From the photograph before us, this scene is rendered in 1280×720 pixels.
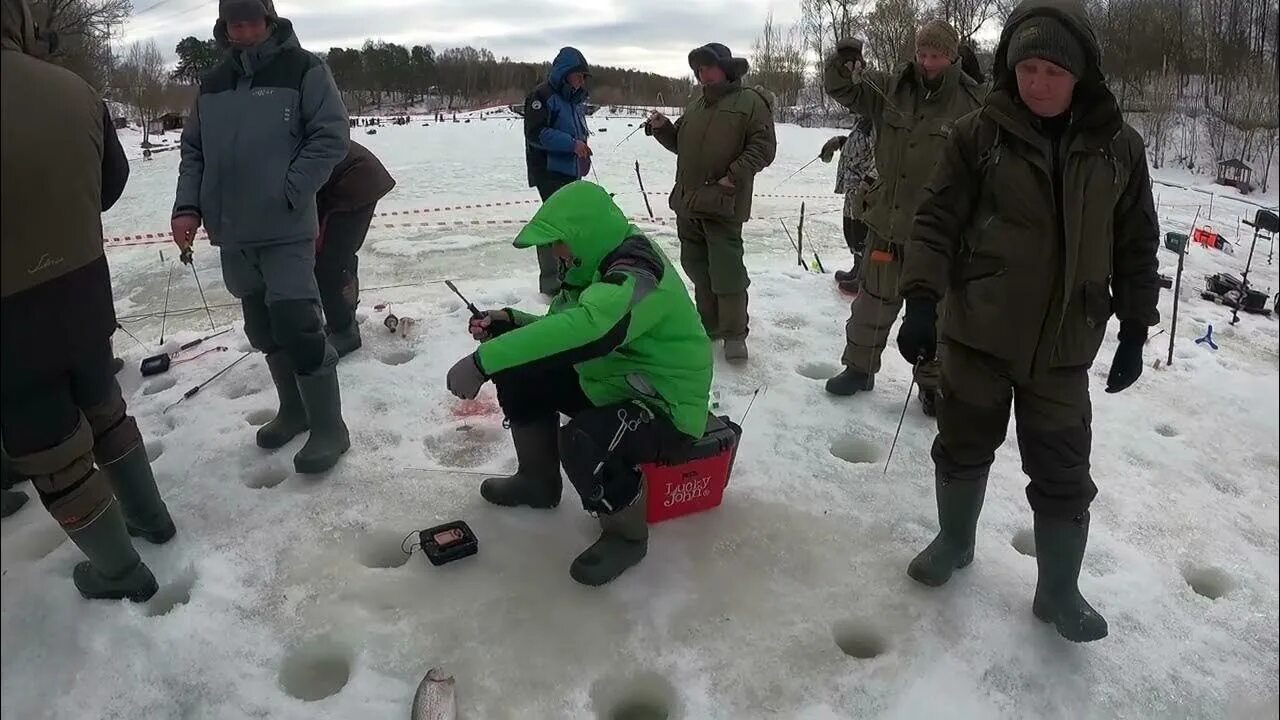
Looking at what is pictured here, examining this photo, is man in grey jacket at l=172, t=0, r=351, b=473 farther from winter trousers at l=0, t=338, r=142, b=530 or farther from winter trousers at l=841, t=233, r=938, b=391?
winter trousers at l=841, t=233, r=938, b=391

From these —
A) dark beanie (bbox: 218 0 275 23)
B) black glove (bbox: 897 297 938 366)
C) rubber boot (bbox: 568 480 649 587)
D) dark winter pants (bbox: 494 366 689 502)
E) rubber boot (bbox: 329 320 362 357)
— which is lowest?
rubber boot (bbox: 568 480 649 587)

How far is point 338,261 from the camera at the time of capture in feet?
13.8

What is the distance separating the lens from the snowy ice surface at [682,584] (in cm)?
203

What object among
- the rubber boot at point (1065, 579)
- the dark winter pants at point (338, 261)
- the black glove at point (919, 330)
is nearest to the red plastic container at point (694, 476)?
the black glove at point (919, 330)

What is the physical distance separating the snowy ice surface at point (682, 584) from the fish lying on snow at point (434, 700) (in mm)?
59

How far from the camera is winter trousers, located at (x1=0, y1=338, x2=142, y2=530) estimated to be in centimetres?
184

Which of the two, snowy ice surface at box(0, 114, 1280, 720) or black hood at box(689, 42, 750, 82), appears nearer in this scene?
snowy ice surface at box(0, 114, 1280, 720)

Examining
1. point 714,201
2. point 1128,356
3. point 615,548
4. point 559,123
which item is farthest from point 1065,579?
point 559,123

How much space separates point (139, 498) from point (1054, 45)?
2924mm

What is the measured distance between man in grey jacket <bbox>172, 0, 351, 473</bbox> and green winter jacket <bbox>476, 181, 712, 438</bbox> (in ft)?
3.42

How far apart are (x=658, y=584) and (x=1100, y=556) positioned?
1.50 metres

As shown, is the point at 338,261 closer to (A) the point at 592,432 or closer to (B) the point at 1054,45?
(A) the point at 592,432

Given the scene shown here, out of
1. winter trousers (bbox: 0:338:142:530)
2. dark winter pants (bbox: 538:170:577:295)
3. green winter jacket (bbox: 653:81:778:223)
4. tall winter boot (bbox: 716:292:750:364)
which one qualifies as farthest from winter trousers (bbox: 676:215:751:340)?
winter trousers (bbox: 0:338:142:530)

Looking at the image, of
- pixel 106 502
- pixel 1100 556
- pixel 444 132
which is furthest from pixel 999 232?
pixel 444 132
